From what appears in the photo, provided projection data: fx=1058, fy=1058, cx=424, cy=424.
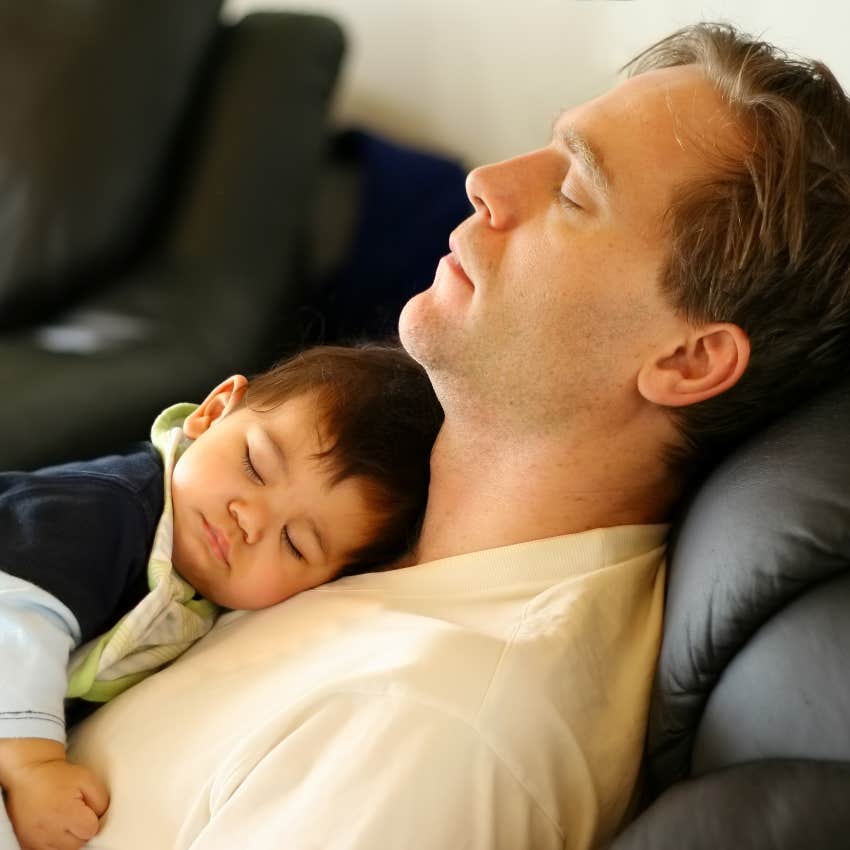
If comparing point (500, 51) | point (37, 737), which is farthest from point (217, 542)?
point (500, 51)

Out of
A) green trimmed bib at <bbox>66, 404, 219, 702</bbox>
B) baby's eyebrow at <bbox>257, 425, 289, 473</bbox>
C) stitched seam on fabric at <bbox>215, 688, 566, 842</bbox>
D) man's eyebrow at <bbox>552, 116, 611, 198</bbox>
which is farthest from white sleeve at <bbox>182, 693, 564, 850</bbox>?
man's eyebrow at <bbox>552, 116, 611, 198</bbox>

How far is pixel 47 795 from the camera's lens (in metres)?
0.98

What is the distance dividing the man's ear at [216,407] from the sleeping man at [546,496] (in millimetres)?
255

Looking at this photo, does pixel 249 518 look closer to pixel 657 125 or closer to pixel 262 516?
pixel 262 516

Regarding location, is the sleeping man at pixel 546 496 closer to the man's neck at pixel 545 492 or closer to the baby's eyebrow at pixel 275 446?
the man's neck at pixel 545 492

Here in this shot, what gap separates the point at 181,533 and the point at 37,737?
271 millimetres

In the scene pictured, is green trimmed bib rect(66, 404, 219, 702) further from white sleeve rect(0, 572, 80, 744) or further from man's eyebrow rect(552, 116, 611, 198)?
man's eyebrow rect(552, 116, 611, 198)

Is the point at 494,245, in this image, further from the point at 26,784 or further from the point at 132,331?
the point at 132,331

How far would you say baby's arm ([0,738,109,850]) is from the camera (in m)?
0.97

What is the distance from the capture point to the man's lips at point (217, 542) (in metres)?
1.18

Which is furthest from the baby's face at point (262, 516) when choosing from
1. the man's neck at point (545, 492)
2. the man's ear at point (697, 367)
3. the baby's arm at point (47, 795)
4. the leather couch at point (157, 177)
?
the leather couch at point (157, 177)

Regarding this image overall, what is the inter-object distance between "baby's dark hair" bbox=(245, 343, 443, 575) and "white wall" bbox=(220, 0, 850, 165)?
727mm

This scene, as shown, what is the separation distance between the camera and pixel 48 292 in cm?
204

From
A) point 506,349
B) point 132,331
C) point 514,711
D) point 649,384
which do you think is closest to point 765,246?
point 649,384
